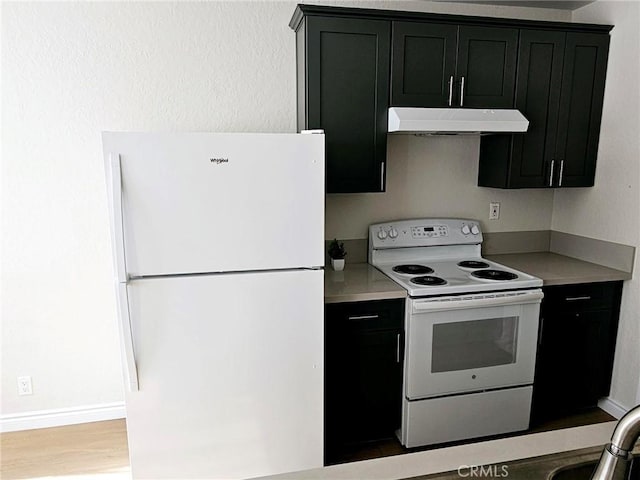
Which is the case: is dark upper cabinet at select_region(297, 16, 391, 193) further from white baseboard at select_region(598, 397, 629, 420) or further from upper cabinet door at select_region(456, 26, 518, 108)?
white baseboard at select_region(598, 397, 629, 420)

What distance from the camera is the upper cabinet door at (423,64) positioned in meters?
2.49

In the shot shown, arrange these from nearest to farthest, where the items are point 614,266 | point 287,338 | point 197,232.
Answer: point 197,232 → point 287,338 → point 614,266

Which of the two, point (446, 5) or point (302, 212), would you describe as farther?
point (446, 5)

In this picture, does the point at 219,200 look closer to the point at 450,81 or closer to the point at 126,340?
the point at 126,340

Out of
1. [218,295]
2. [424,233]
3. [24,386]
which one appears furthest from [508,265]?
[24,386]

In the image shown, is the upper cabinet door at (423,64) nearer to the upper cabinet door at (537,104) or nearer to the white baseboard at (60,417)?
the upper cabinet door at (537,104)

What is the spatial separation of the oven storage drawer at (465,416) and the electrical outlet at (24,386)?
210 centimetres

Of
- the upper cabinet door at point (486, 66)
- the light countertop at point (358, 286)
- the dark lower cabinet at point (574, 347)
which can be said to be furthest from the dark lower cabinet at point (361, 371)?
the upper cabinet door at point (486, 66)

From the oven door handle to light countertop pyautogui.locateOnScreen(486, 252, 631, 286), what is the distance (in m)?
0.15

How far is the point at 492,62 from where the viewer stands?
2.62 metres

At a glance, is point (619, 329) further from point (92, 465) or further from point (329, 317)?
point (92, 465)

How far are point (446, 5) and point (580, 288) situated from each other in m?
1.85

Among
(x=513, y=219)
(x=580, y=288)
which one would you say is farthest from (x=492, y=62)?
(x=580, y=288)

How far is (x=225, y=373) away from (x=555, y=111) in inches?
92.1
